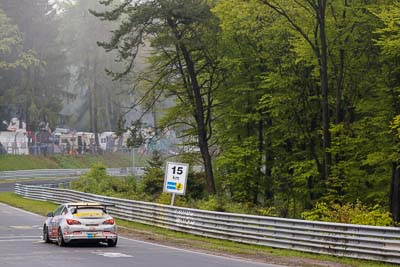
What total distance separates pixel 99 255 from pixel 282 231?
19.3 feet

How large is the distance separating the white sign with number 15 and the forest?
267 inches

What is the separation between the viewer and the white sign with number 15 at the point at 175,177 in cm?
3366

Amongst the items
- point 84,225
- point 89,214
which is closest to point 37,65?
point 89,214

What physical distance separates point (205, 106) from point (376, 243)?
3390 cm

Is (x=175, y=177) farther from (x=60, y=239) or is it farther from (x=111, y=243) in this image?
(x=60, y=239)

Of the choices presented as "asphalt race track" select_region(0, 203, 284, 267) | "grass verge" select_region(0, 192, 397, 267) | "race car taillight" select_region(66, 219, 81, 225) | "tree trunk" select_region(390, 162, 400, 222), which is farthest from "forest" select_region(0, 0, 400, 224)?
"race car taillight" select_region(66, 219, 81, 225)

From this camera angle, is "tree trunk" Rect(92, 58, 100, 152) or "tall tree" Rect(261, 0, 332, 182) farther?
"tree trunk" Rect(92, 58, 100, 152)

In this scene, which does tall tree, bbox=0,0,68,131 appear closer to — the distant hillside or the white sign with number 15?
the distant hillside

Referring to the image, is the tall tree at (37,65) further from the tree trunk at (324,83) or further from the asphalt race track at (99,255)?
the asphalt race track at (99,255)

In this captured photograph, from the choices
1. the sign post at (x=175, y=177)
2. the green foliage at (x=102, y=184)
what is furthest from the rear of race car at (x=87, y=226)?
the green foliage at (x=102, y=184)

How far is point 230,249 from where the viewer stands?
23812 millimetres

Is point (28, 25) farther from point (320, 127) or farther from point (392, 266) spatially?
point (392, 266)

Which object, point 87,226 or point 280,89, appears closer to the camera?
point 87,226

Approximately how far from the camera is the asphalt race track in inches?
746
